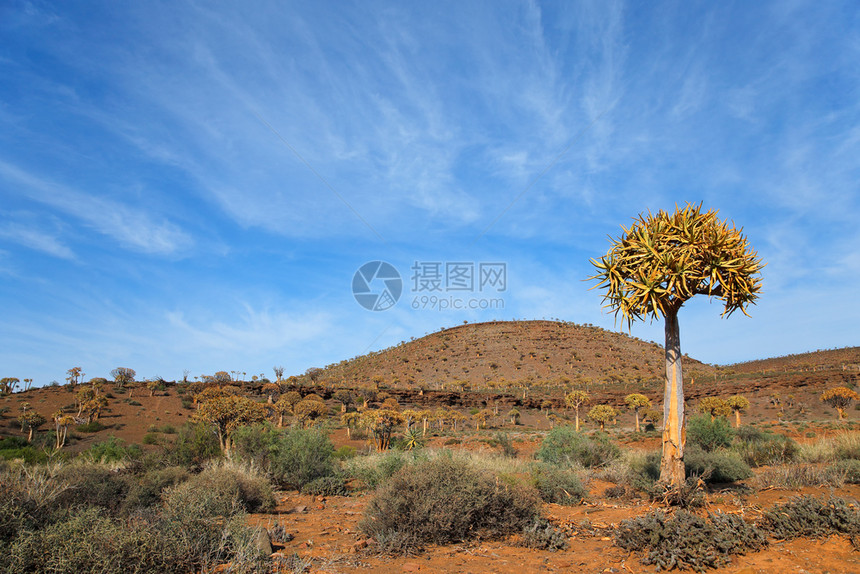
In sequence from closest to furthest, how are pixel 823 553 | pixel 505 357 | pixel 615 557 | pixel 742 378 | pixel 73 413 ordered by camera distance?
pixel 823 553, pixel 615 557, pixel 73 413, pixel 742 378, pixel 505 357

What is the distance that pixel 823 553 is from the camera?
5.72 m

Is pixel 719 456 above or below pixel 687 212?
below

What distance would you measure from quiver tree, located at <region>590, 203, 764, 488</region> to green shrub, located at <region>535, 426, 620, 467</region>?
21.6 ft

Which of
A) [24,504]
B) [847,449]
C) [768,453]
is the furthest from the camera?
[768,453]

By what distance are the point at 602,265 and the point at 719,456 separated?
19.5ft

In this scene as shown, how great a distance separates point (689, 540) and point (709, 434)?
1093 cm

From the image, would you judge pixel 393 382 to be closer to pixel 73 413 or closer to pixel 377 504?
pixel 73 413

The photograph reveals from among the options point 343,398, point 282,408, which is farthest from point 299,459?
point 343,398

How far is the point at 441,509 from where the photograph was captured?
24.3 ft

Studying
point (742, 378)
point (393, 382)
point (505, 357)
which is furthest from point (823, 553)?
point (505, 357)

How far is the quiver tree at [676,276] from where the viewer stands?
28.4ft

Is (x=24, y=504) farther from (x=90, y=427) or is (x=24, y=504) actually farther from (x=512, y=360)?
(x=512, y=360)

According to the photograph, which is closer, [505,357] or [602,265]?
[602,265]

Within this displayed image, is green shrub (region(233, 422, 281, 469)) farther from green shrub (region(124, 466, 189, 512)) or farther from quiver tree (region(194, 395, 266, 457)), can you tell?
quiver tree (region(194, 395, 266, 457))
